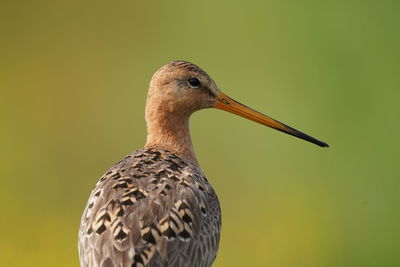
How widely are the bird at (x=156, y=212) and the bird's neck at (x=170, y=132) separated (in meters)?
0.06

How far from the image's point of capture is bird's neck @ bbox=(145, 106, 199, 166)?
738cm

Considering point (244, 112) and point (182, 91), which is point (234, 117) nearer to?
point (244, 112)

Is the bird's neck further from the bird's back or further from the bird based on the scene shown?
the bird's back

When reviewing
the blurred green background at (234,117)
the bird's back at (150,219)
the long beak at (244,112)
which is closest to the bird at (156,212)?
the bird's back at (150,219)

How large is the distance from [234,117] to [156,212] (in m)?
5.54

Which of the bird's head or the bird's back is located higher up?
the bird's head

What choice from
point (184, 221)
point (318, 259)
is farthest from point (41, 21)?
point (184, 221)

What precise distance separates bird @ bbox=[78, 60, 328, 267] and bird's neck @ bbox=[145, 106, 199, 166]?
63 mm

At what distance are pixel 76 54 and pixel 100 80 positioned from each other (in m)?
0.53

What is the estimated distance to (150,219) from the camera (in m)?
5.96

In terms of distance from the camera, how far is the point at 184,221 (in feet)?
20.2

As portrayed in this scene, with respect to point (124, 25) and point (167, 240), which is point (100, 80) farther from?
→ point (167, 240)

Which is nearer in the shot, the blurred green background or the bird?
the bird

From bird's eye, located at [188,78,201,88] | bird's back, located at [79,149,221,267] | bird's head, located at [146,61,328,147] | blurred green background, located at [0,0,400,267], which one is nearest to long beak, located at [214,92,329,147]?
bird's head, located at [146,61,328,147]
